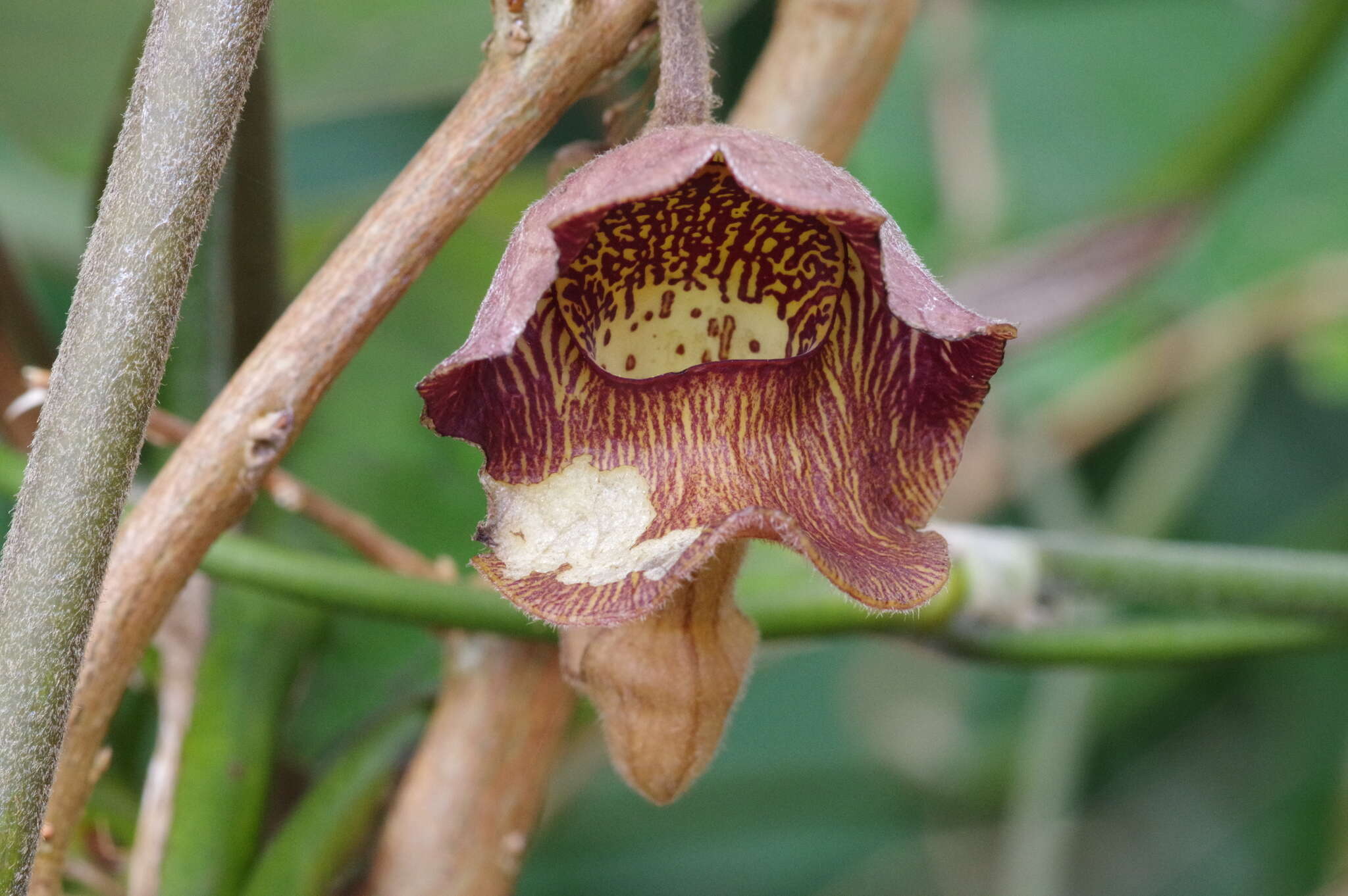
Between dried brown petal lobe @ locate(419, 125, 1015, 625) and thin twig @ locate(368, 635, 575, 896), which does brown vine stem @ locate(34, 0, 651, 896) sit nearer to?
dried brown petal lobe @ locate(419, 125, 1015, 625)

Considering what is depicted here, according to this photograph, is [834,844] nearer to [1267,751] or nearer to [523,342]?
[1267,751]

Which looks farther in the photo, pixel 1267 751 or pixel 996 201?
pixel 996 201

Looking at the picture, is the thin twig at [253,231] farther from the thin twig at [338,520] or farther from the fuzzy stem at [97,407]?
the fuzzy stem at [97,407]

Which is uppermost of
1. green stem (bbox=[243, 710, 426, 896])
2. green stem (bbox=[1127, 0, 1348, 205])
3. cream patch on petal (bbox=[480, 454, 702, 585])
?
green stem (bbox=[1127, 0, 1348, 205])

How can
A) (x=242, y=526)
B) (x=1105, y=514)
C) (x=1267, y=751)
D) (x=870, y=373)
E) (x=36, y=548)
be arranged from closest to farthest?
(x=36, y=548) < (x=870, y=373) < (x=242, y=526) < (x=1267, y=751) < (x=1105, y=514)

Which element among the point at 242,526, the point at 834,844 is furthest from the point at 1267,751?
the point at 242,526

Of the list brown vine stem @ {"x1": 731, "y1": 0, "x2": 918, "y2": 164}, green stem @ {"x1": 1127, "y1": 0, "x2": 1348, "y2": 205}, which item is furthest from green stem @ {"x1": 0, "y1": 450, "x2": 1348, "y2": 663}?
green stem @ {"x1": 1127, "y1": 0, "x2": 1348, "y2": 205}

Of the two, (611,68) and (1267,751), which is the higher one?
(611,68)

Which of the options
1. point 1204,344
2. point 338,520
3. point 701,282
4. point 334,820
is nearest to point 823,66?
point 701,282
